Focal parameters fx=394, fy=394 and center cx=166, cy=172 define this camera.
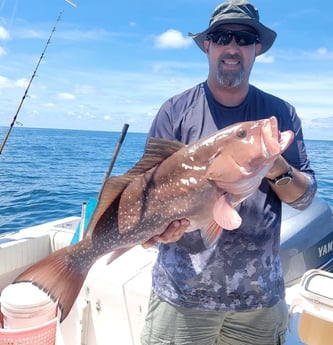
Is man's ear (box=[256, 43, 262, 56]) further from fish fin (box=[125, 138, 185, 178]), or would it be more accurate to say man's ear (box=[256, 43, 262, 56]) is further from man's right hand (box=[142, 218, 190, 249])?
man's right hand (box=[142, 218, 190, 249])

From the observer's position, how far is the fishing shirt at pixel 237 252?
2.39 metres

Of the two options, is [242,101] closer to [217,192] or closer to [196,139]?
[196,139]

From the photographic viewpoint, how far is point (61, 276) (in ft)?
7.07

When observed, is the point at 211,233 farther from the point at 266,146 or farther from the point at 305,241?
the point at 305,241

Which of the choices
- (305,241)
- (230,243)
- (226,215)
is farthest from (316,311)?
(305,241)

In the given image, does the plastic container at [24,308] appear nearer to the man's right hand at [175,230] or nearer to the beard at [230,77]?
the man's right hand at [175,230]

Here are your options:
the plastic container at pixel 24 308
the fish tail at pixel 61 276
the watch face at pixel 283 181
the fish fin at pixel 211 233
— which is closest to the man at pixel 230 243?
the watch face at pixel 283 181

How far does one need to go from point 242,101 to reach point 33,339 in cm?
268

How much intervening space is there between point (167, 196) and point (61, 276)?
729 mm

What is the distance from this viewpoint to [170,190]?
2252mm

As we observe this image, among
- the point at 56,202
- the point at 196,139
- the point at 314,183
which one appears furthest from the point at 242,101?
the point at 56,202

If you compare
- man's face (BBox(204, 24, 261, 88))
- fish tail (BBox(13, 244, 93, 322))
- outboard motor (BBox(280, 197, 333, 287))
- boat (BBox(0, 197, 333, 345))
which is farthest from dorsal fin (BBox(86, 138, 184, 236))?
outboard motor (BBox(280, 197, 333, 287))

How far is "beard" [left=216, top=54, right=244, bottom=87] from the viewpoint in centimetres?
246

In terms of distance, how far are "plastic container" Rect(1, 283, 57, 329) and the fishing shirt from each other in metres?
1.57
